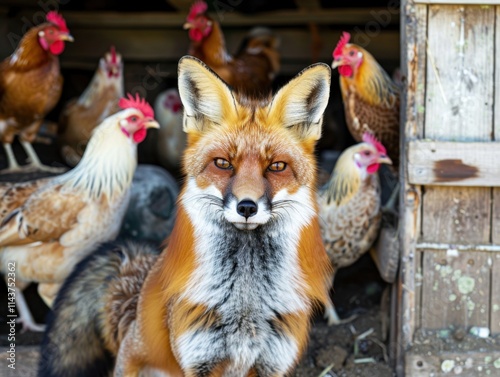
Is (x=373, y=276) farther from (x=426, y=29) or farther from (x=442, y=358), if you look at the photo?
(x=426, y=29)

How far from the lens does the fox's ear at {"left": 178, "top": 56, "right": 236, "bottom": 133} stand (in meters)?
3.15

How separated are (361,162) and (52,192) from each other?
211 cm

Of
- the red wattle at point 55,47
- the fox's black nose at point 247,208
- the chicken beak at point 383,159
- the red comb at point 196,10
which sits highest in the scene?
the red comb at point 196,10

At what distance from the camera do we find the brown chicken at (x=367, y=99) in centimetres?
511

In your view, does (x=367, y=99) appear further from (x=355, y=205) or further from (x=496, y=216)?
(x=496, y=216)

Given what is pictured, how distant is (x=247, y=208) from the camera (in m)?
2.88

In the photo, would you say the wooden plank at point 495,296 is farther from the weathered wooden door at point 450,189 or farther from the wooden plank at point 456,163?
the wooden plank at point 456,163

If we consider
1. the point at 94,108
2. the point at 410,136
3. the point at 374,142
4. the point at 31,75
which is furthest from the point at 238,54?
the point at 410,136

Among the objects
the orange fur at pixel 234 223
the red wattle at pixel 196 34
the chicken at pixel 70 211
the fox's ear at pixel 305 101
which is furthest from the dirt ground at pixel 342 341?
the red wattle at pixel 196 34

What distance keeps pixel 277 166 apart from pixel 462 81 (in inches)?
67.6

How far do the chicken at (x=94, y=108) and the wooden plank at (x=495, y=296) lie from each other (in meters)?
3.93

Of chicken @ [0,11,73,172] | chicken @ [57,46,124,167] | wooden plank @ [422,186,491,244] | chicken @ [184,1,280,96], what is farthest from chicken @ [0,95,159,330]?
wooden plank @ [422,186,491,244]

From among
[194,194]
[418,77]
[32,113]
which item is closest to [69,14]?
[32,113]

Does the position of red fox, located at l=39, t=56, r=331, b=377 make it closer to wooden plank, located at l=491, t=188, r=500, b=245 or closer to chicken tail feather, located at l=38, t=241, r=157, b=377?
chicken tail feather, located at l=38, t=241, r=157, b=377
